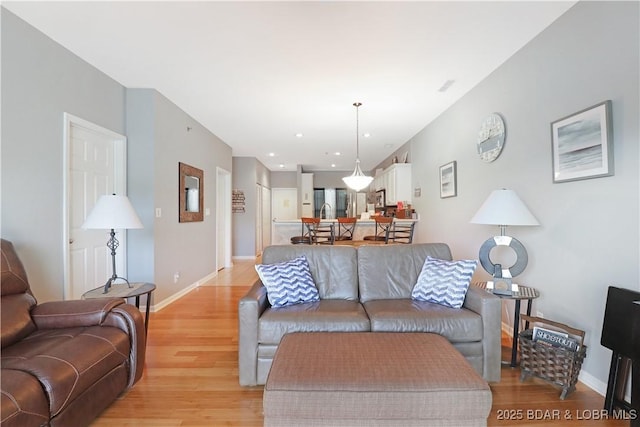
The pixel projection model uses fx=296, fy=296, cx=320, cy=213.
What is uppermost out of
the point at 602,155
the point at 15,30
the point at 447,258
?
the point at 15,30

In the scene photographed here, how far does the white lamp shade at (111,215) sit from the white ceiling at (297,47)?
53.8 inches

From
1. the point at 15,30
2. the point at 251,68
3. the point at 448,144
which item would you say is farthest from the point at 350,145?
the point at 15,30

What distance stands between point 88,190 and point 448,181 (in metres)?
4.37

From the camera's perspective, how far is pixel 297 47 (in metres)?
2.58

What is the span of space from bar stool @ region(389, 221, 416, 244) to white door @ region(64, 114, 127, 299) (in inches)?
146

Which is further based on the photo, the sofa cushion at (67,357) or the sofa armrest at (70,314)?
the sofa armrest at (70,314)

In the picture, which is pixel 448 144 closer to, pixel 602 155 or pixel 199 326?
pixel 602 155

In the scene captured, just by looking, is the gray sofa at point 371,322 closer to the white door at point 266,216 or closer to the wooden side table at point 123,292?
the wooden side table at point 123,292

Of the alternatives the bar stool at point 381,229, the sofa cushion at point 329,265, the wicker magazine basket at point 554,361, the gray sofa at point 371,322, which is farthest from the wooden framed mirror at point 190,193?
the wicker magazine basket at point 554,361

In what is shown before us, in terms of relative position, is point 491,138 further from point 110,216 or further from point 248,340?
point 110,216

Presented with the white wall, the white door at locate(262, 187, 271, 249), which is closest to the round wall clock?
the white wall

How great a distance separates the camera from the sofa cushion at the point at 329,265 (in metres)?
2.55

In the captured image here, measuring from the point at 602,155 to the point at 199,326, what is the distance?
3633mm

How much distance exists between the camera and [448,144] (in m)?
4.20
